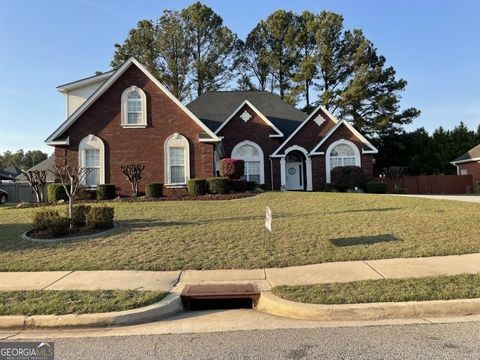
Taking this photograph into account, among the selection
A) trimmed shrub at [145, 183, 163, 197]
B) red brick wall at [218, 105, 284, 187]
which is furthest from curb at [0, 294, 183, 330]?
red brick wall at [218, 105, 284, 187]

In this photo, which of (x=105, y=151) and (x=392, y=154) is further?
(x=392, y=154)

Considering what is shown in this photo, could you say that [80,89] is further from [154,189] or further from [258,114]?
[258,114]

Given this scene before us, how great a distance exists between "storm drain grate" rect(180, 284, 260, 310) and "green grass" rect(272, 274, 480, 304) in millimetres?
433

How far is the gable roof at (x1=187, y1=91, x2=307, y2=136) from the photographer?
2939cm

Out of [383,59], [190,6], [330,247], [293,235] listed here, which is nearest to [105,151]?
[293,235]

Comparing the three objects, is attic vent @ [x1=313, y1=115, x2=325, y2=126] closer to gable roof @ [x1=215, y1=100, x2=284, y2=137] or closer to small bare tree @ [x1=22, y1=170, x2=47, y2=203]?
gable roof @ [x1=215, y1=100, x2=284, y2=137]

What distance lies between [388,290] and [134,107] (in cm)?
1827

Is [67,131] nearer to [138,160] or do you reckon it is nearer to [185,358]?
[138,160]

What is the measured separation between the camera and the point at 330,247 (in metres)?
9.83

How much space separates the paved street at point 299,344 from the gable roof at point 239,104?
23561 millimetres

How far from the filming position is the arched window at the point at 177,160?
72.5 feet

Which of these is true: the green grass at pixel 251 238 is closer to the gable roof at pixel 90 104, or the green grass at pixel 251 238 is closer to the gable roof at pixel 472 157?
the gable roof at pixel 90 104

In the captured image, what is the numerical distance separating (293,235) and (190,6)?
40.8 meters

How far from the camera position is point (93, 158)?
22188 mm
